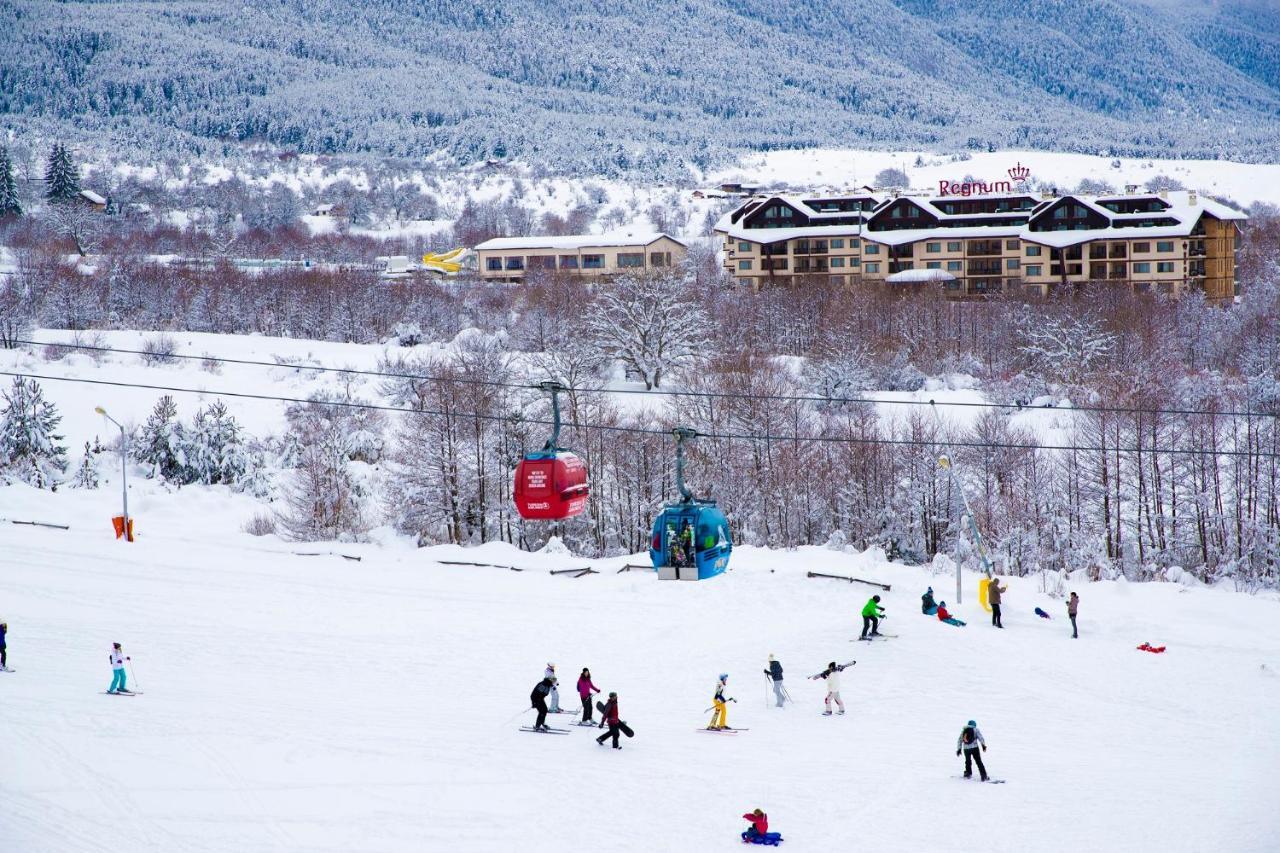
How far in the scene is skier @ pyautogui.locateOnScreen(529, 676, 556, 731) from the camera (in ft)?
73.4

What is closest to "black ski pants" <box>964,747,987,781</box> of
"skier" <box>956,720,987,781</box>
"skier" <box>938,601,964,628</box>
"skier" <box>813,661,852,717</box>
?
"skier" <box>956,720,987,781</box>

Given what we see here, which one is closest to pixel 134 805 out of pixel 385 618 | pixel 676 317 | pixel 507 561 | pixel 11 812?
pixel 11 812

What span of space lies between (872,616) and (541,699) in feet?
26.7

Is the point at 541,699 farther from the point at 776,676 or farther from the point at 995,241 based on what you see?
the point at 995,241

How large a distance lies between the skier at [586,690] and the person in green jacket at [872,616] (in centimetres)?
698

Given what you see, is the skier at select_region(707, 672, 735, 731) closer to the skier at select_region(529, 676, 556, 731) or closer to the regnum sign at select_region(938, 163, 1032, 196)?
the skier at select_region(529, 676, 556, 731)

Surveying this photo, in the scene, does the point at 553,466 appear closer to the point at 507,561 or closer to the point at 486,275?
the point at 507,561

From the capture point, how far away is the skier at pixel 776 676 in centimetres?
2397

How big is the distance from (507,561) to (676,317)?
42.6m

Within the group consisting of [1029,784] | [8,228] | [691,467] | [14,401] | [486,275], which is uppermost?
[8,228]

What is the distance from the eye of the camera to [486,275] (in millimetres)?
117062

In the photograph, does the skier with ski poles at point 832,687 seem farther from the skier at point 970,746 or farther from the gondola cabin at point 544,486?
the gondola cabin at point 544,486

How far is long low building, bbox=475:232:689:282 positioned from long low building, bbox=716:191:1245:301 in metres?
6.97

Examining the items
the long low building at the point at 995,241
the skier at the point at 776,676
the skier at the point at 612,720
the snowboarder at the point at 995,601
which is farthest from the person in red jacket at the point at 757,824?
the long low building at the point at 995,241
